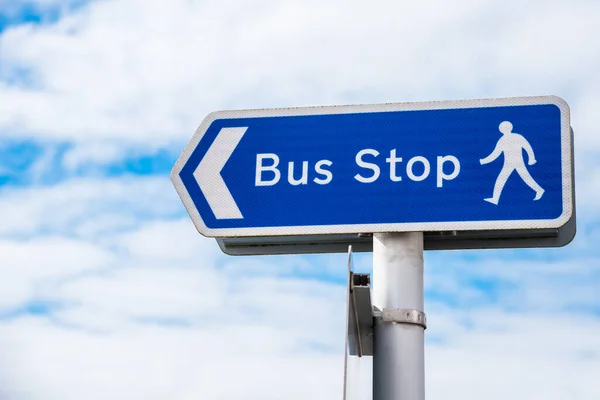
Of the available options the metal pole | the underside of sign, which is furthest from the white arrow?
the metal pole

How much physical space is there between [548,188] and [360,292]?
0.62 metres

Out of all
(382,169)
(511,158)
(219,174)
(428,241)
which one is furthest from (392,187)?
(219,174)

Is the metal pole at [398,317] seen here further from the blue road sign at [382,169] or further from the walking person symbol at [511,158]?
the walking person symbol at [511,158]

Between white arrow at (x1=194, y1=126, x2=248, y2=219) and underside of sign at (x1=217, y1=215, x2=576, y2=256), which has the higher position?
white arrow at (x1=194, y1=126, x2=248, y2=219)

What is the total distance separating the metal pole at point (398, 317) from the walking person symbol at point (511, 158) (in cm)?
28

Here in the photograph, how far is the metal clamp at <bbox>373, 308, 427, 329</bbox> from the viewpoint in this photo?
2221mm

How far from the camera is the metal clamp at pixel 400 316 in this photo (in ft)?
7.29

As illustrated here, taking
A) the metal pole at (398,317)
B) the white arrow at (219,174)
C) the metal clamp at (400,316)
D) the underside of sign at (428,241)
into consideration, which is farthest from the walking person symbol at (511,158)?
the white arrow at (219,174)

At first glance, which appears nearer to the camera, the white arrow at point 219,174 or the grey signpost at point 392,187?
the grey signpost at point 392,187

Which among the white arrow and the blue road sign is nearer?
the blue road sign

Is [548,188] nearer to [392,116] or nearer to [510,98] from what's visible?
[510,98]

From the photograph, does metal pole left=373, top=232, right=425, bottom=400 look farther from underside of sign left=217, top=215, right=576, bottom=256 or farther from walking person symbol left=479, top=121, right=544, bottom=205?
walking person symbol left=479, top=121, right=544, bottom=205

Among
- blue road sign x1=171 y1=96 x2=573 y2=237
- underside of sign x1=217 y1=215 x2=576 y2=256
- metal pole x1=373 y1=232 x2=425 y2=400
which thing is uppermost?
blue road sign x1=171 y1=96 x2=573 y2=237

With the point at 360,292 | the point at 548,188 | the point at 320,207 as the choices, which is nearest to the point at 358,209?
the point at 320,207
